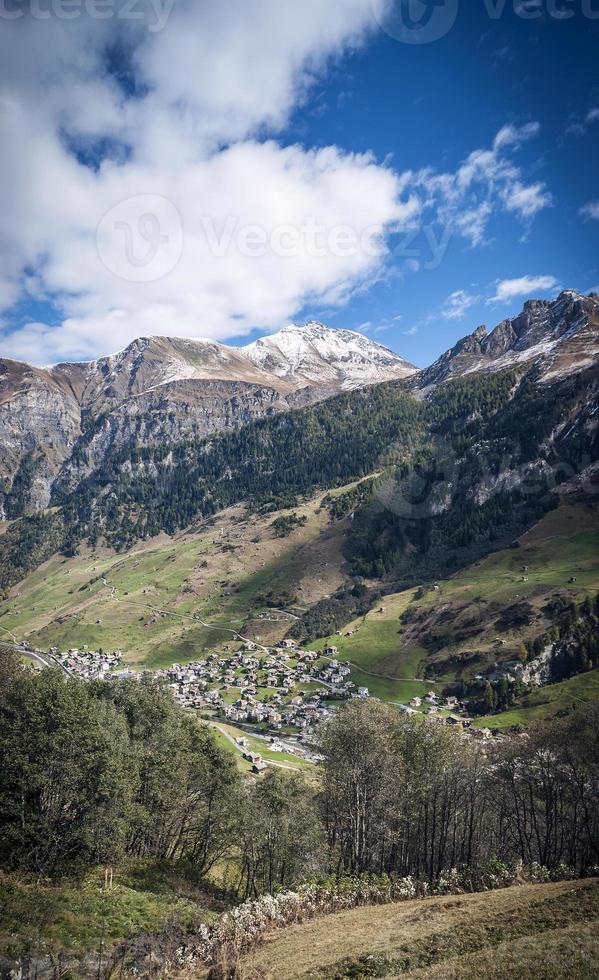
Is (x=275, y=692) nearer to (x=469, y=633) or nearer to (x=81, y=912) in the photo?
(x=469, y=633)

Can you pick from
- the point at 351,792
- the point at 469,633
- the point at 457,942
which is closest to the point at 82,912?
the point at 457,942

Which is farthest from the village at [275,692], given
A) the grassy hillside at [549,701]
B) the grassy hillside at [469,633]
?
the grassy hillside at [549,701]

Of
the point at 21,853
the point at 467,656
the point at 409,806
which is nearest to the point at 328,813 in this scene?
the point at 409,806

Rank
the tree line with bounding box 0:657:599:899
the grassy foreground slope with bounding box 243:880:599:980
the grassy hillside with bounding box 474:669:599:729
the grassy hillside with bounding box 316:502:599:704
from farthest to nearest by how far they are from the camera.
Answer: the grassy hillside with bounding box 316:502:599:704 < the grassy hillside with bounding box 474:669:599:729 < the tree line with bounding box 0:657:599:899 < the grassy foreground slope with bounding box 243:880:599:980

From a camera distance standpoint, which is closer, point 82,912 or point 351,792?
point 82,912

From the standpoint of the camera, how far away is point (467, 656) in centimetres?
16838

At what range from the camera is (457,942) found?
69.1 ft

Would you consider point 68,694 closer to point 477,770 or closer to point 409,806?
point 409,806

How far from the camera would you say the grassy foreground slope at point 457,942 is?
18.0 meters

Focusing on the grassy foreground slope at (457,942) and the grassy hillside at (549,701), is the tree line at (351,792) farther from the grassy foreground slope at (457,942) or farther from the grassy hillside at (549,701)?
the grassy hillside at (549,701)

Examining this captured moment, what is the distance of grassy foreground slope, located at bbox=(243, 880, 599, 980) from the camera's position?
18.0 m

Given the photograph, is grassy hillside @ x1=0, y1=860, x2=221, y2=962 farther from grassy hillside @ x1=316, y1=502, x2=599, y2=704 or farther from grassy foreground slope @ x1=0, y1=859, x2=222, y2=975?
grassy hillside @ x1=316, y1=502, x2=599, y2=704

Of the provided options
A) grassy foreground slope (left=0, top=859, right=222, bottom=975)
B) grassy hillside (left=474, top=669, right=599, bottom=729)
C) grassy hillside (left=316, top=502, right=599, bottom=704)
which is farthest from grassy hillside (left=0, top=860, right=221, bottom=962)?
grassy hillside (left=316, top=502, right=599, bottom=704)

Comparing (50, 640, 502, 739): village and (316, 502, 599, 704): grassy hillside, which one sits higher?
(316, 502, 599, 704): grassy hillside
